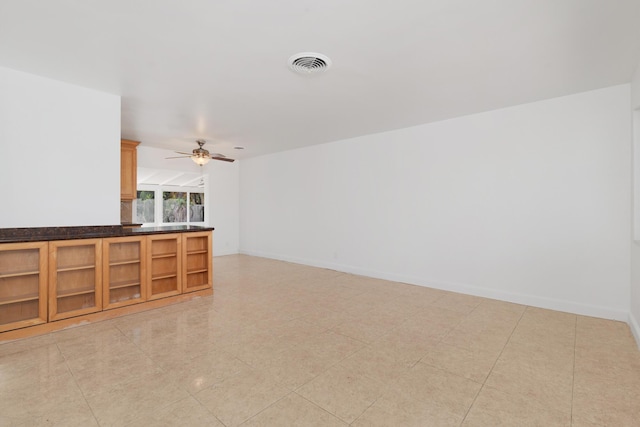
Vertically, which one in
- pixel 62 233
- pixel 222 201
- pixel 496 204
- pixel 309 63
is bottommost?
pixel 62 233

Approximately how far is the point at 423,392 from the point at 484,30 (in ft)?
8.87

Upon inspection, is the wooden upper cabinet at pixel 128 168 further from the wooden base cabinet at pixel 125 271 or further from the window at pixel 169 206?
the wooden base cabinet at pixel 125 271

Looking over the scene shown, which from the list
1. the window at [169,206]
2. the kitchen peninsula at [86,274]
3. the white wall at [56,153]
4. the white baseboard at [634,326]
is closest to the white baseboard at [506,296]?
the white baseboard at [634,326]

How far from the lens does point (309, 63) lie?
2.73 meters

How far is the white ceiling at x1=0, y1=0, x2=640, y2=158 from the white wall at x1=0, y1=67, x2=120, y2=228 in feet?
0.79

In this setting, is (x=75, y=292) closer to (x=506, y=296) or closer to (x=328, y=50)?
(x=328, y=50)

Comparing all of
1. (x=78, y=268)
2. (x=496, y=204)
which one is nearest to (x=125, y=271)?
(x=78, y=268)

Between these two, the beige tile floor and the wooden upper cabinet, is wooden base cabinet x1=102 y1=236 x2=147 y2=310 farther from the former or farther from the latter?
the wooden upper cabinet

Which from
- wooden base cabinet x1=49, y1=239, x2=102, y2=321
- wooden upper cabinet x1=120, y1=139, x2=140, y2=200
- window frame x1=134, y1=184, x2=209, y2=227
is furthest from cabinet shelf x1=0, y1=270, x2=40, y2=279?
window frame x1=134, y1=184, x2=209, y2=227

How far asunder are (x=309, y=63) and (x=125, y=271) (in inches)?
126

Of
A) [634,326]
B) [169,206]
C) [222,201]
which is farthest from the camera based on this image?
[222,201]

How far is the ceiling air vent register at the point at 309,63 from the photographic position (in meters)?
2.61

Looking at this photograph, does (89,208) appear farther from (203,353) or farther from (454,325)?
(454,325)

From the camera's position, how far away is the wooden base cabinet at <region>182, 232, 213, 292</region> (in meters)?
4.07
